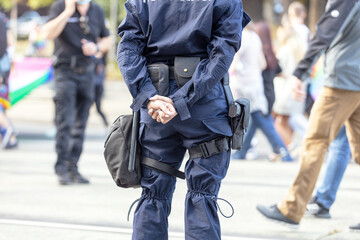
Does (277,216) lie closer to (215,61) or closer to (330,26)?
(330,26)

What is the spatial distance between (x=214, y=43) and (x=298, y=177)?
5.80ft

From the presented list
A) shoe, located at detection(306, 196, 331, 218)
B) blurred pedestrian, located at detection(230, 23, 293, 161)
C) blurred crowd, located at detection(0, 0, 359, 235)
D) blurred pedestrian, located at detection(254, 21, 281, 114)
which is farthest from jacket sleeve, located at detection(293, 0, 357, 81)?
blurred pedestrian, located at detection(254, 21, 281, 114)

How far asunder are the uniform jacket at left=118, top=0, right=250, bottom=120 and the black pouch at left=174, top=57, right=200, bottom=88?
0.04m

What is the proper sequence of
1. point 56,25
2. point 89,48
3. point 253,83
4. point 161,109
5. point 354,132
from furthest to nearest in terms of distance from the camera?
point 253,83 → point 89,48 → point 56,25 → point 354,132 → point 161,109

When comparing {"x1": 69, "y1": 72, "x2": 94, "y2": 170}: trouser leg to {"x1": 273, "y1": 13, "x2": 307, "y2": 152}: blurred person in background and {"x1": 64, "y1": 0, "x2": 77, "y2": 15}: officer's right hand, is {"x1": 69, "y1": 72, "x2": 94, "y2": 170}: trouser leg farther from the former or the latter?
{"x1": 273, "y1": 13, "x2": 307, "y2": 152}: blurred person in background

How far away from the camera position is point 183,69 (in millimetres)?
3771

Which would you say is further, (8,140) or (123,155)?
(8,140)

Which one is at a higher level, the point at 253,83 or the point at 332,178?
the point at 332,178

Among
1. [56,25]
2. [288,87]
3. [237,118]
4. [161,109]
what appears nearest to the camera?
[161,109]

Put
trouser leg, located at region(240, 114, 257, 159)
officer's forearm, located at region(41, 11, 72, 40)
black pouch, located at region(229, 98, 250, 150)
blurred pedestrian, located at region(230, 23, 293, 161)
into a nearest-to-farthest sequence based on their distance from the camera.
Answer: black pouch, located at region(229, 98, 250, 150) < officer's forearm, located at region(41, 11, 72, 40) < blurred pedestrian, located at region(230, 23, 293, 161) < trouser leg, located at region(240, 114, 257, 159)

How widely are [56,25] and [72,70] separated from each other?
1.55 feet

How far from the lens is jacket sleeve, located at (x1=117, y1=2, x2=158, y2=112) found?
377 centimetres

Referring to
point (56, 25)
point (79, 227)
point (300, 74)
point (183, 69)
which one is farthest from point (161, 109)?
point (56, 25)

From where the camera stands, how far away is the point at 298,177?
17.0ft
